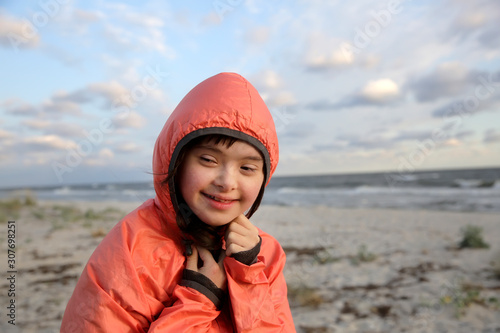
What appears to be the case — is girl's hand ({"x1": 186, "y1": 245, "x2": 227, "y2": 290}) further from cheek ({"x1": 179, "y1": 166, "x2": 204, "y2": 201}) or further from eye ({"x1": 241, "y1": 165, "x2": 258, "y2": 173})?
eye ({"x1": 241, "y1": 165, "x2": 258, "y2": 173})

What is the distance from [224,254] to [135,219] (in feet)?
1.47

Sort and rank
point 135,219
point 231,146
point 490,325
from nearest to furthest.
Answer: point 231,146
point 135,219
point 490,325

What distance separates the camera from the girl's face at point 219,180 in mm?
1456

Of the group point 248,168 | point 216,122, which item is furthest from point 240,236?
point 216,122

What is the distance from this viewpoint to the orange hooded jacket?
1322mm

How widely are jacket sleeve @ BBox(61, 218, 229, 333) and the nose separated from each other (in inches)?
17.5

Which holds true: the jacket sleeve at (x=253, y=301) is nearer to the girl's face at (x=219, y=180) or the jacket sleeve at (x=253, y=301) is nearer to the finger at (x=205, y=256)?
the finger at (x=205, y=256)

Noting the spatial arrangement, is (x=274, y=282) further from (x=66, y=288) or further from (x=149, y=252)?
(x=66, y=288)

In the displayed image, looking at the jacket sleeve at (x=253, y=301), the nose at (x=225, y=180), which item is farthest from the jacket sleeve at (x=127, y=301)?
the nose at (x=225, y=180)

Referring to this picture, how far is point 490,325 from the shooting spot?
3.96 meters

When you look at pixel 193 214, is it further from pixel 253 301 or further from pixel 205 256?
pixel 253 301

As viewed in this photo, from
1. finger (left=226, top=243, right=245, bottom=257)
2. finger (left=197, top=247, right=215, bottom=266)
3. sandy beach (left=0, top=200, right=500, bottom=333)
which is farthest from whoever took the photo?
sandy beach (left=0, top=200, right=500, bottom=333)

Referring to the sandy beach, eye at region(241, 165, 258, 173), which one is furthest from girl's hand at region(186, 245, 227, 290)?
the sandy beach

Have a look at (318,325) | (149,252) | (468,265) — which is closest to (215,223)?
(149,252)
